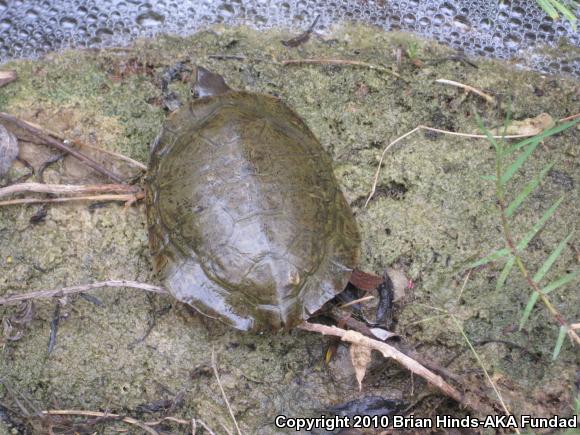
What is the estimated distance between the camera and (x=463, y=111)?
7.72ft

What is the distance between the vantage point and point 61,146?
7.14 feet

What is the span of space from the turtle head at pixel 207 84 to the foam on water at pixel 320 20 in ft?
1.41

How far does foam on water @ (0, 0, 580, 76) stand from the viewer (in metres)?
2.47

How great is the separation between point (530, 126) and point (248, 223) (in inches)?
50.4

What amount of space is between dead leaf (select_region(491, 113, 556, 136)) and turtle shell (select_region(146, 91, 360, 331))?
2.60 feet

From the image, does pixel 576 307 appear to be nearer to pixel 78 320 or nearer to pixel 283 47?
pixel 283 47

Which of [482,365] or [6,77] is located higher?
[6,77]

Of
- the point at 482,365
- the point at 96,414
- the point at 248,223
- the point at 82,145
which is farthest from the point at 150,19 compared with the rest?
the point at 482,365

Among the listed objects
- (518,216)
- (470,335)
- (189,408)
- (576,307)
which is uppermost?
(518,216)

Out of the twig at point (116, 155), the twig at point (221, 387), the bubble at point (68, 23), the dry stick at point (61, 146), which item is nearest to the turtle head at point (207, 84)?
the twig at point (116, 155)

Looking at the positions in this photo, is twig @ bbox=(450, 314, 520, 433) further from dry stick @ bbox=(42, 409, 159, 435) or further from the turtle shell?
dry stick @ bbox=(42, 409, 159, 435)

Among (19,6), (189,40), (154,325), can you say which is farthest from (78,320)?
(19,6)

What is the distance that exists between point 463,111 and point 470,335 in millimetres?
925

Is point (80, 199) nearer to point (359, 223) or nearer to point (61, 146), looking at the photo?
point (61, 146)
